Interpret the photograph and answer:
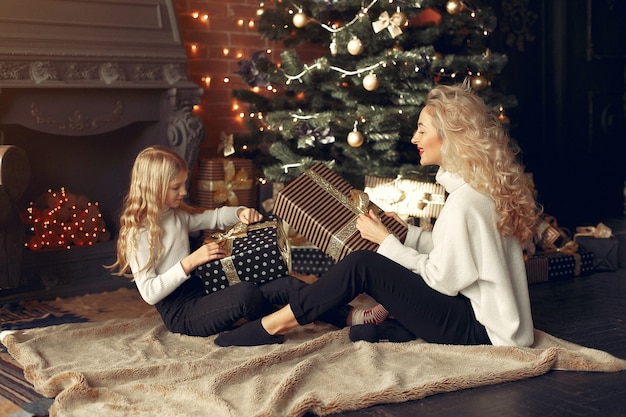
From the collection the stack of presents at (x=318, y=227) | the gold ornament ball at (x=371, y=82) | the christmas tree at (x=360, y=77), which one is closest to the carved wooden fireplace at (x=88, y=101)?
the stack of presents at (x=318, y=227)

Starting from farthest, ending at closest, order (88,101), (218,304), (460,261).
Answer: (88,101) → (218,304) → (460,261)

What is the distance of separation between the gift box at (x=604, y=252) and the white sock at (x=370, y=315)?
191 centimetres

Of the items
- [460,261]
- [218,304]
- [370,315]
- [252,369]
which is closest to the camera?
[252,369]

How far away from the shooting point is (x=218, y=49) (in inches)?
205

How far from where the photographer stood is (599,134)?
6.04m

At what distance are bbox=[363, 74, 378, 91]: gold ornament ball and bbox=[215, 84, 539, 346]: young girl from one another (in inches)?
49.2

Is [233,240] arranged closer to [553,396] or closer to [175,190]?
[175,190]

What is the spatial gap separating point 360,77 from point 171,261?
5.67 feet

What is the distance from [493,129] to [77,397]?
169cm

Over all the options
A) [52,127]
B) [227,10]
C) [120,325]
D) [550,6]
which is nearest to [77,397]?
[120,325]

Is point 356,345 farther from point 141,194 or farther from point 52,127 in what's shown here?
point 52,127

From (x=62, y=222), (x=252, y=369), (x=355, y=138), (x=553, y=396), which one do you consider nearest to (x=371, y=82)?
(x=355, y=138)

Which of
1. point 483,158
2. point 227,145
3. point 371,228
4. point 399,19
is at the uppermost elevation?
point 399,19

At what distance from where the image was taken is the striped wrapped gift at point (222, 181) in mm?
4914
